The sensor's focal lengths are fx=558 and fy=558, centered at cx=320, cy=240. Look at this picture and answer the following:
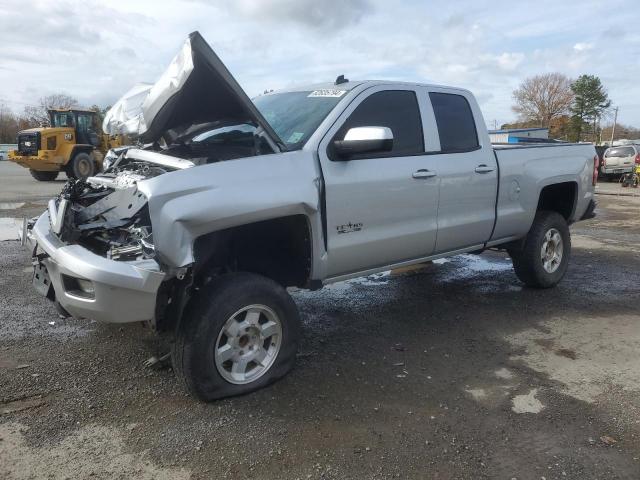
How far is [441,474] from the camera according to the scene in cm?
280

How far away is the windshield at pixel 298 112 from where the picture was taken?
3.98 m

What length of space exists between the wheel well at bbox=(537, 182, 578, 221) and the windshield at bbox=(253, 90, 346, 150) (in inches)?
120

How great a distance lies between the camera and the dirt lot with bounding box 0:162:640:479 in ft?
9.47

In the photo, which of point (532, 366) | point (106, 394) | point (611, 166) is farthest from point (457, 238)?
point (611, 166)

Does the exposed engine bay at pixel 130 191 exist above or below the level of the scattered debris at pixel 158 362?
above

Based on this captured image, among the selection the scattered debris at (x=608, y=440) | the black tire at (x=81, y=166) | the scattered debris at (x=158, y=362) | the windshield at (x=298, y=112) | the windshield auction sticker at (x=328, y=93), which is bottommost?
the scattered debris at (x=608, y=440)

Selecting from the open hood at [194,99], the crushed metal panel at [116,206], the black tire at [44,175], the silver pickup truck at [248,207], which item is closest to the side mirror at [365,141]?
the silver pickup truck at [248,207]

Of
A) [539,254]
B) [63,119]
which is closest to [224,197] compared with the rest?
[539,254]

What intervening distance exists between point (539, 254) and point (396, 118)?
249 cm

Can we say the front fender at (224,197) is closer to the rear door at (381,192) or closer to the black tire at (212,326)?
the rear door at (381,192)

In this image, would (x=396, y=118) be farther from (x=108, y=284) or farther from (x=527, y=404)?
(x=108, y=284)

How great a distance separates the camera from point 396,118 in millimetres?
4480

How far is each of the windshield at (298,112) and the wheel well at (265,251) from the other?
1.87 feet

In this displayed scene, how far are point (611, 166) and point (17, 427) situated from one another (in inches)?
1010
